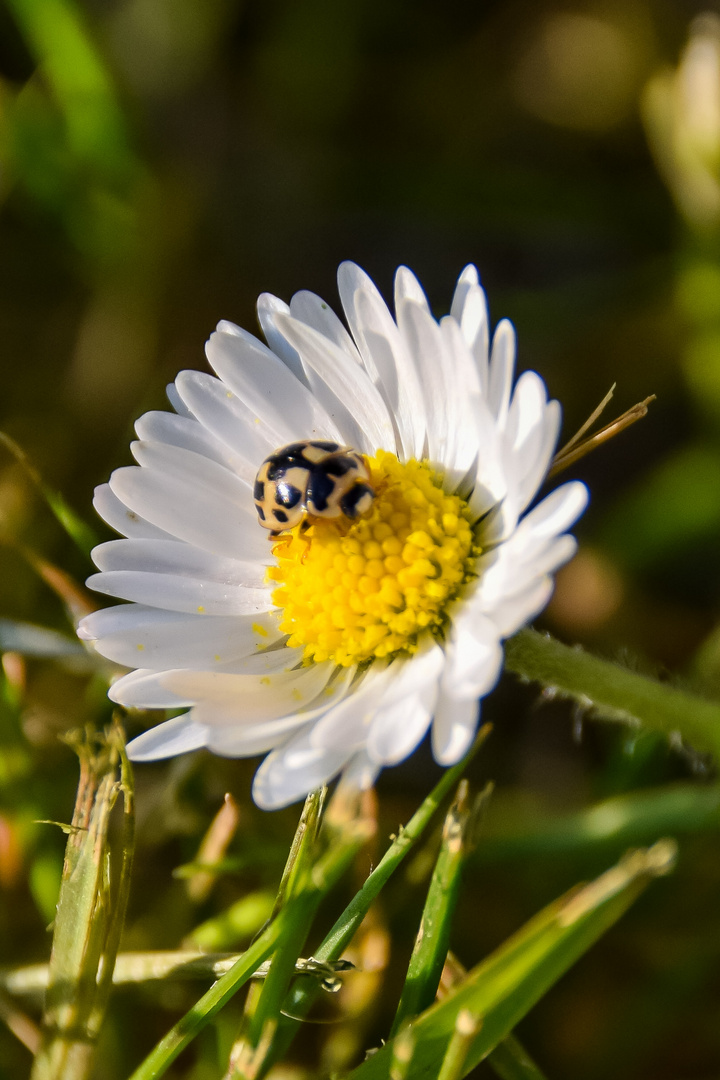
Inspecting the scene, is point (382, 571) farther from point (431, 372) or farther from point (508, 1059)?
point (508, 1059)

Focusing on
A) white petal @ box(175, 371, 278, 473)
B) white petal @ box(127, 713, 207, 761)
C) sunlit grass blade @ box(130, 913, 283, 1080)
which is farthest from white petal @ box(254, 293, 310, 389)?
sunlit grass blade @ box(130, 913, 283, 1080)

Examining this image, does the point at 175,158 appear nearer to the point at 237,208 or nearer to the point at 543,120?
the point at 237,208

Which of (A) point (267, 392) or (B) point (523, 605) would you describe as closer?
(B) point (523, 605)

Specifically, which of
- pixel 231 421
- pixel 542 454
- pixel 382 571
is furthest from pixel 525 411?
pixel 231 421

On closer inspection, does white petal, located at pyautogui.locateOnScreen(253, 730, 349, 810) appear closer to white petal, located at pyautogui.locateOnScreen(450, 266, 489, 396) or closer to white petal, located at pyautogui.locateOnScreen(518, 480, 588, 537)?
white petal, located at pyautogui.locateOnScreen(518, 480, 588, 537)

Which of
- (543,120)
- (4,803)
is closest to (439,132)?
(543,120)

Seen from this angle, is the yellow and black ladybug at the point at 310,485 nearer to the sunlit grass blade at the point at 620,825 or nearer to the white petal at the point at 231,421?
the white petal at the point at 231,421
